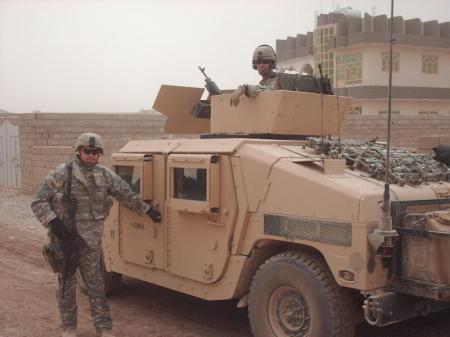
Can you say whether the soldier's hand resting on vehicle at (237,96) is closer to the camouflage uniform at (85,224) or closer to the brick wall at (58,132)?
the camouflage uniform at (85,224)

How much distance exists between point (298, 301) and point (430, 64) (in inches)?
1684

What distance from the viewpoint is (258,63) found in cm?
640

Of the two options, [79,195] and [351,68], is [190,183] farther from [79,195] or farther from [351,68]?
[351,68]

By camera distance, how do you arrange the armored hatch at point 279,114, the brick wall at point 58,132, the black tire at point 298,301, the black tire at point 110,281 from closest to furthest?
the black tire at point 298,301 < the armored hatch at point 279,114 < the black tire at point 110,281 < the brick wall at point 58,132

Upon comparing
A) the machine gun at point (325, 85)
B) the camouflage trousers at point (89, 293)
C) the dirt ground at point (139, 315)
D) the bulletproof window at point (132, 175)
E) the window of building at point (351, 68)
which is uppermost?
the window of building at point (351, 68)

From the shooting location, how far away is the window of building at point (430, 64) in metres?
43.7

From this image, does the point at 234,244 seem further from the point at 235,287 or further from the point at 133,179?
the point at 133,179

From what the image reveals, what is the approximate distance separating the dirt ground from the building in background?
31.6 meters

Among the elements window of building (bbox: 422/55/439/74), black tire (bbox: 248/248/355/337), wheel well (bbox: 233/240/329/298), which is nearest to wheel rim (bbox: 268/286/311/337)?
black tire (bbox: 248/248/355/337)

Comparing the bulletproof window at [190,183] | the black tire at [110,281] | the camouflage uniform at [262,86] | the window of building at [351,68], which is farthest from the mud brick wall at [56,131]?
the window of building at [351,68]

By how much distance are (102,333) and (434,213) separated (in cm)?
287

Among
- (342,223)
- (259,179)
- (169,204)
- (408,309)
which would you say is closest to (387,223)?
(342,223)

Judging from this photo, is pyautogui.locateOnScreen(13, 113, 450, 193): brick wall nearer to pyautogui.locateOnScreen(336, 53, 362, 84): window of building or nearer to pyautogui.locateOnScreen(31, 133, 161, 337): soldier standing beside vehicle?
pyautogui.locateOnScreen(31, 133, 161, 337): soldier standing beside vehicle

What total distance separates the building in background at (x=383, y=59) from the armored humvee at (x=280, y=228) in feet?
Result: 106
